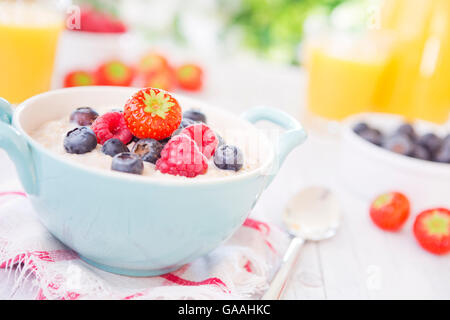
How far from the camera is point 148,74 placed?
1.28 m

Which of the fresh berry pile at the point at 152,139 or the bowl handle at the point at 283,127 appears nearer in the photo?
the fresh berry pile at the point at 152,139

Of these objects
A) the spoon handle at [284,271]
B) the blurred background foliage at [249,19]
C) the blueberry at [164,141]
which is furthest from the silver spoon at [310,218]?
the blurred background foliage at [249,19]

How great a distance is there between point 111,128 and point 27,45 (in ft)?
1.44

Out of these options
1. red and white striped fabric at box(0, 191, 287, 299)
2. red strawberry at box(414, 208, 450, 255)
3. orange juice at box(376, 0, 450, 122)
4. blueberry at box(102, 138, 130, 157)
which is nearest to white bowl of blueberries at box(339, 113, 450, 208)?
red strawberry at box(414, 208, 450, 255)

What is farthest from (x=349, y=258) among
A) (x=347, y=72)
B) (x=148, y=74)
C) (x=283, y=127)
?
(x=148, y=74)

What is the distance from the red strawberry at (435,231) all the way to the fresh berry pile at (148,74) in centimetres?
68

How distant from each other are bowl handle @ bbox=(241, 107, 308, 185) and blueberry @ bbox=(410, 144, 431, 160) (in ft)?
1.30

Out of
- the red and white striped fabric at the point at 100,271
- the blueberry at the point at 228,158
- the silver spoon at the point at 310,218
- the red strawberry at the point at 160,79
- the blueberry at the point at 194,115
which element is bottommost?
the silver spoon at the point at 310,218

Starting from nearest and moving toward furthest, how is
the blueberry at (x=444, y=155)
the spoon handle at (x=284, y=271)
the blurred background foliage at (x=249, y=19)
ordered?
the spoon handle at (x=284, y=271)
the blueberry at (x=444, y=155)
the blurred background foliage at (x=249, y=19)

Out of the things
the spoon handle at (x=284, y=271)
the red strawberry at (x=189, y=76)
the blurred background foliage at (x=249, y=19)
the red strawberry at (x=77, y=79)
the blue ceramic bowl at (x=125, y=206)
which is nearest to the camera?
the blue ceramic bowl at (x=125, y=206)

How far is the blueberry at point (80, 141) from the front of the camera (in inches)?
20.0

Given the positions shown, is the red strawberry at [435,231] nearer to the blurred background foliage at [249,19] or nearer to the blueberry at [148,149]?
the blueberry at [148,149]

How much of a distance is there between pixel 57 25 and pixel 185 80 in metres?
0.42

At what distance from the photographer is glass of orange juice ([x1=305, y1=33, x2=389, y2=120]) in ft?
4.13
